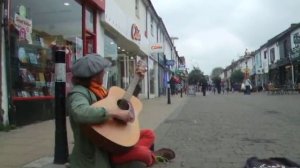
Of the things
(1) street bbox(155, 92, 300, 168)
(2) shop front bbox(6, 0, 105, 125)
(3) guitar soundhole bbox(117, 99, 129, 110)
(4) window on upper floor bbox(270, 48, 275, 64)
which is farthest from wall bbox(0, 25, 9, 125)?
(4) window on upper floor bbox(270, 48, 275, 64)

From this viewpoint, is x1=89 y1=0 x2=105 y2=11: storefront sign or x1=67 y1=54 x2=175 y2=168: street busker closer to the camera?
x1=67 y1=54 x2=175 y2=168: street busker

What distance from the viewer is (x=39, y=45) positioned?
42.0 ft

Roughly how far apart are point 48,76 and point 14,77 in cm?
227

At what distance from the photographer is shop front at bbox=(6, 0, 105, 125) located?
Answer: 1086 cm

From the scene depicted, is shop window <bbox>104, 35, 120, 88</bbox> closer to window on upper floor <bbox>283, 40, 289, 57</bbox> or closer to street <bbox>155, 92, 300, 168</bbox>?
street <bbox>155, 92, 300, 168</bbox>

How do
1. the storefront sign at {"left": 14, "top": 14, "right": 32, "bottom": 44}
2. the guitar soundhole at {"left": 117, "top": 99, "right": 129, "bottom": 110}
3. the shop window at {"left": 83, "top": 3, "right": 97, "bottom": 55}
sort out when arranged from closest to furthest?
the guitar soundhole at {"left": 117, "top": 99, "right": 129, "bottom": 110}
the storefront sign at {"left": 14, "top": 14, "right": 32, "bottom": 44}
the shop window at {"left": 83, "top": 3, "right": 97, "bottom": 55}

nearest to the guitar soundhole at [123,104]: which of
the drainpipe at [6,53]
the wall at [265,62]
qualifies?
the drainpipe at [6,53]

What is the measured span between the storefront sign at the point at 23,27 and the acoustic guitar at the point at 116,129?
24.3 ft

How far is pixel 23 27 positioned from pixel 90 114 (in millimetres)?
8241

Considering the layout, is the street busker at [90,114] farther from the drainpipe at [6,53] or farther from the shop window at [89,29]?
the shop window at [89,29]

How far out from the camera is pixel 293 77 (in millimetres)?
50875

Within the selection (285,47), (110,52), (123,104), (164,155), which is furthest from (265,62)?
(123,104)

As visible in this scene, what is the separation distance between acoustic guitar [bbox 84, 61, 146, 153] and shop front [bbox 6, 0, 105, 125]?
499cm

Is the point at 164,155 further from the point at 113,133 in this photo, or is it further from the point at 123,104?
the point at 113,133
